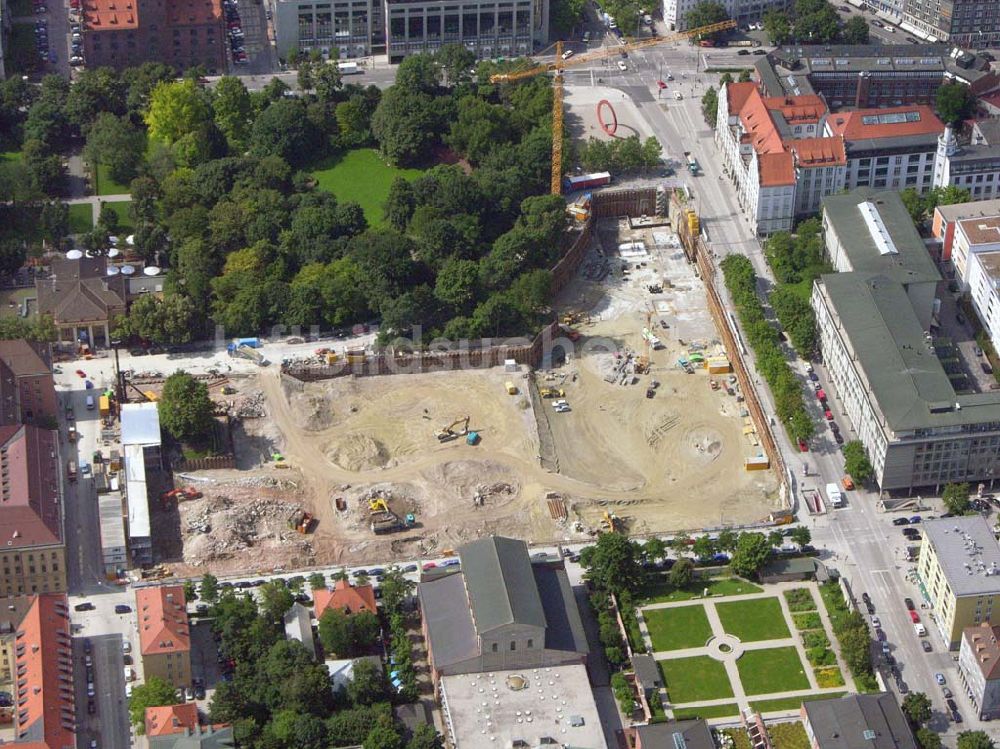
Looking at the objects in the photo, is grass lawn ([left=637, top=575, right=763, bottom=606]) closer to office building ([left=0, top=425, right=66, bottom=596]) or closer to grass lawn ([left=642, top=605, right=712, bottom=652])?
grass lawn ([left=642, top=605, right=712, bottom=652])

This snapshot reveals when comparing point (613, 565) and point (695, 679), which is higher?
point (613, 565)

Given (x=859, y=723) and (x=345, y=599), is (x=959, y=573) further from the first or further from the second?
(x=345, y=599)

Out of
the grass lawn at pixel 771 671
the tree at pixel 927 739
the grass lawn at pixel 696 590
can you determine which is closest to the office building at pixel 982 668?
the tree at pixel 927 739

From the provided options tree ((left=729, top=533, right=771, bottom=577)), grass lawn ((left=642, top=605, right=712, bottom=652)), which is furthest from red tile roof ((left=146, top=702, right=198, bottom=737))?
tree ((left=729, top=533, right=771, bottom=577))

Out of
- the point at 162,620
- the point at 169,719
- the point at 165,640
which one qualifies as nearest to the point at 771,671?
the point at 169,719

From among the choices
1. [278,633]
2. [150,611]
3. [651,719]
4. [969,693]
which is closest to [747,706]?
[651,719]
